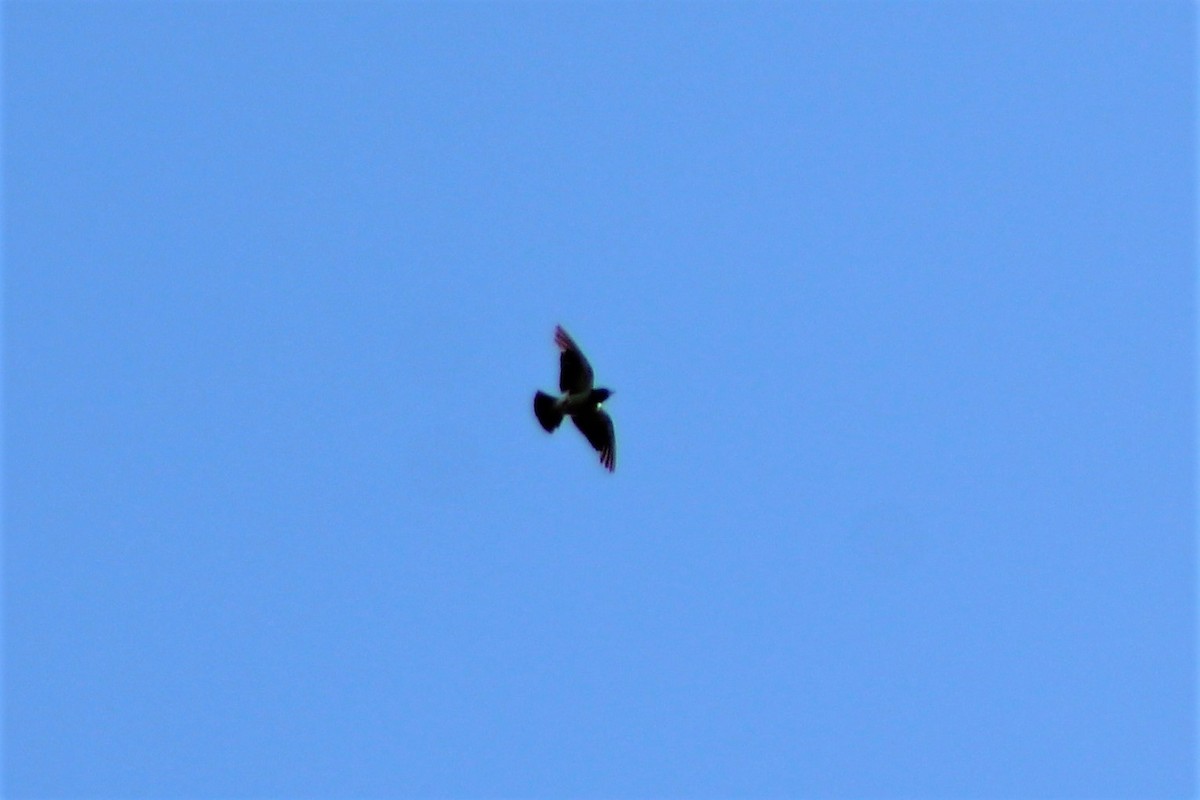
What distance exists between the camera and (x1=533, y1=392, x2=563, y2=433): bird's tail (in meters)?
29.2

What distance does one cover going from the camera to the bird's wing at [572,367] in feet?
95.7

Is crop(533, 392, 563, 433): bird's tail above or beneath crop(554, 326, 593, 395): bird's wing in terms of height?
beneath

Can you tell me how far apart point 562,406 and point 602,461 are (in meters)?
1.28

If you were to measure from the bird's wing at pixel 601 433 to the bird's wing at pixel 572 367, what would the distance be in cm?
59

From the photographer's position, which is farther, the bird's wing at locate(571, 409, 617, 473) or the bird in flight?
the bird's wing at locate(571, 409, 617, 473)

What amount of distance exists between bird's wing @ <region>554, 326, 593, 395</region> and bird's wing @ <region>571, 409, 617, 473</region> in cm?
59

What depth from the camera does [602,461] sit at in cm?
3028

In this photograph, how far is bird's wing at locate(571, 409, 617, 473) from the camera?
2988 centimetres

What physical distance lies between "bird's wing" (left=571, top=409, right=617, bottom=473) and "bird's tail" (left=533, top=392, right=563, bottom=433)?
1.79 ft

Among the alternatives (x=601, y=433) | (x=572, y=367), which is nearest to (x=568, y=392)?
(x=572, y=367)

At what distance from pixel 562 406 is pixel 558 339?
73 cm

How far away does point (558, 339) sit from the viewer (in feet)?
95.9

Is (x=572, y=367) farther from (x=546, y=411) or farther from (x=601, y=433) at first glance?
(x=601, y=433)

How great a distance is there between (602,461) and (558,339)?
70.3 inches
